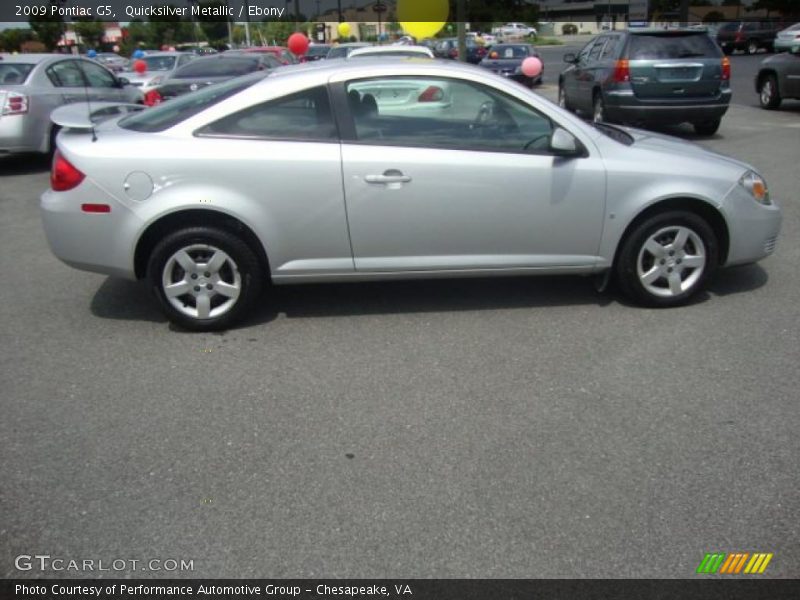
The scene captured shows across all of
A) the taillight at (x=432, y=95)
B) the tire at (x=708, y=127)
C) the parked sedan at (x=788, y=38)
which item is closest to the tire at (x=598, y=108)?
the tire at (x=708, y=127)

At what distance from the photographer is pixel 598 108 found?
12.4 meters

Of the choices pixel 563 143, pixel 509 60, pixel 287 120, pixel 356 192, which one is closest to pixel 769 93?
pixel 509 60

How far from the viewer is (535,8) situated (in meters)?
86.8

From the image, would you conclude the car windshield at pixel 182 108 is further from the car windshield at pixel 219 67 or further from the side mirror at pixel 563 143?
the car windshield at pixel 219 67

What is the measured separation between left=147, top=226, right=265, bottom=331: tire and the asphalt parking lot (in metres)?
0.16

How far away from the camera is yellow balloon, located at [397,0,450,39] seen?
16.7 meters

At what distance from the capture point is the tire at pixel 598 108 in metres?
12.0

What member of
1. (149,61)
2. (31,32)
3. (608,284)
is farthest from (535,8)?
(608,284)

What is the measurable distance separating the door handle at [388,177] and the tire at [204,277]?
862mm

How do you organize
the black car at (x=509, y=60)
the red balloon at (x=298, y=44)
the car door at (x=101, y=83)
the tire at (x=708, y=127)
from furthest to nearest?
1. the black car at (x=509, y=60)
2. the red balloon at (x=298, y=44)
3. the tire at (x=708, y=127)
4. the car door at (x=101, y=83)

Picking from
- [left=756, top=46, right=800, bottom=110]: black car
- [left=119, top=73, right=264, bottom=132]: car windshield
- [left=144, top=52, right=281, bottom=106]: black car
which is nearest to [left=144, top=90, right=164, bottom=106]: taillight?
[left=144, top=52, right=281, bottom=106]: black car

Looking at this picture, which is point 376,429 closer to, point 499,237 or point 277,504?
point 277,504

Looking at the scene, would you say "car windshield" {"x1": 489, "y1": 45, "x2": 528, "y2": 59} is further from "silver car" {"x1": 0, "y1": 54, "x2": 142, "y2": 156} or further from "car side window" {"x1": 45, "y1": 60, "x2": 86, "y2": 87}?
"car side window" {"x1": 45, "y1": 60, "x2": 86, "y2": 87}

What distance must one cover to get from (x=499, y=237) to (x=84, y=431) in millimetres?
2624
